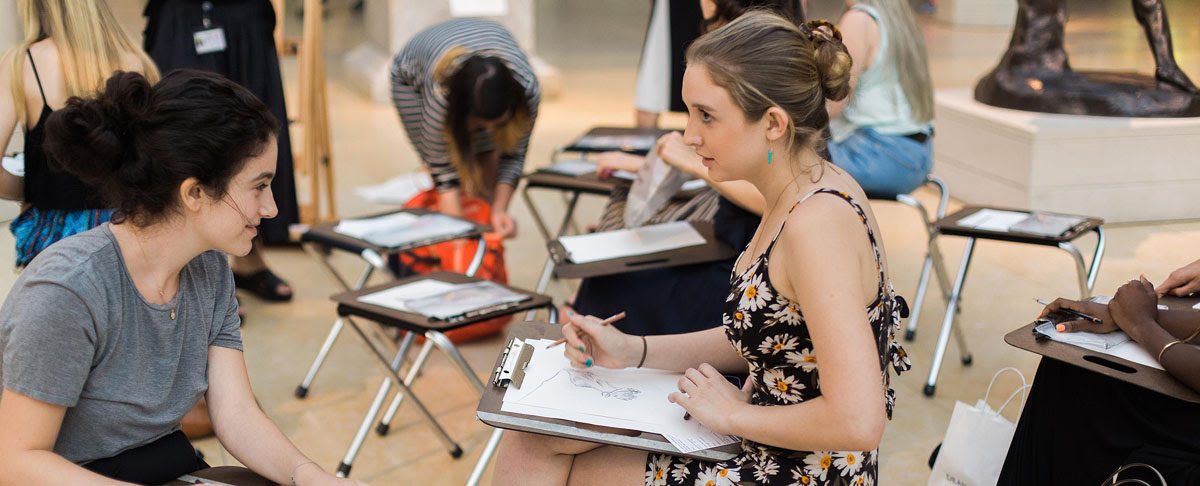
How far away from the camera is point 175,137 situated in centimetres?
154

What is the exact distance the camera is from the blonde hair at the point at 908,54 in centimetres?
350

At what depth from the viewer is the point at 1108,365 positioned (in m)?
1.83

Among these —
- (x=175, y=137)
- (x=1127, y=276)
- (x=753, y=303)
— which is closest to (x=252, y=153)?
(x=175, y=137)

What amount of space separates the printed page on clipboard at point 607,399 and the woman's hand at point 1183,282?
3.44ft

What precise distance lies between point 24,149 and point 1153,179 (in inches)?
127

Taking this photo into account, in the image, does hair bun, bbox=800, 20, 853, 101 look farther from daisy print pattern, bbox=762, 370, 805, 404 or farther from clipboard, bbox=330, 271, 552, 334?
clipboard, bbox=330, 271, 552, 334

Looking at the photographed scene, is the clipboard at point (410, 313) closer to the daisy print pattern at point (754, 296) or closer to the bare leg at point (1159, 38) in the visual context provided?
the daisy print pattern at point (754, 296)

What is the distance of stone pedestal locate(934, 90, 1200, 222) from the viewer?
10.4 feet

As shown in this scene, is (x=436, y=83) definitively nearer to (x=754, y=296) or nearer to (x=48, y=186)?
(x=48, y=186)

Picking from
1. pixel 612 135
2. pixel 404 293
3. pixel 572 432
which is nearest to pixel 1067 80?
pixel 612 135

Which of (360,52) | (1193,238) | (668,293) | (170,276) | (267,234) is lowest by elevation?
(360,52)

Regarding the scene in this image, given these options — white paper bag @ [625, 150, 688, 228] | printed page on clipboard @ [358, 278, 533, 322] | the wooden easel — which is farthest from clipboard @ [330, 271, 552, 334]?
the wooden easel

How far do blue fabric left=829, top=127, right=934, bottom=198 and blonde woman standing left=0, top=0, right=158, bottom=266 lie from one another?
216cm

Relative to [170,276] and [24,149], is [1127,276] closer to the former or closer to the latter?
[170,276]
